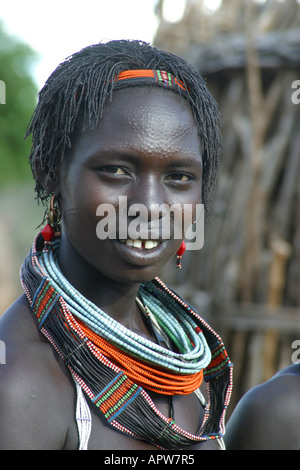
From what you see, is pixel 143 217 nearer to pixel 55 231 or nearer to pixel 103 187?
pixel 103 187

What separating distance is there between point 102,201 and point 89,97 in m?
0.31

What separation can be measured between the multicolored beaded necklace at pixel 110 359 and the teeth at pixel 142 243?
226 millimetres

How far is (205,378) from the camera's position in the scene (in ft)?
7.69

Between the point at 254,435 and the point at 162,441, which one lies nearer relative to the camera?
the point at 162,441

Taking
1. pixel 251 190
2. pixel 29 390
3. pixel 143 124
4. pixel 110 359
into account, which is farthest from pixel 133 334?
pixel 251 190

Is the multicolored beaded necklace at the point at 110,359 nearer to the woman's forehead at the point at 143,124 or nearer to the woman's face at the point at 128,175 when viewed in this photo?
the woman's face at the point at 128,175

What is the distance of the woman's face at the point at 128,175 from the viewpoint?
5.82 feet

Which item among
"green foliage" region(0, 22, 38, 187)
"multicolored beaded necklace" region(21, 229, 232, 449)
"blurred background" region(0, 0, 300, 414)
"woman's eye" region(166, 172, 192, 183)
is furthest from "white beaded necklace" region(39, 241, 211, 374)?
"green foliage" region(0, 22, 38, 187)

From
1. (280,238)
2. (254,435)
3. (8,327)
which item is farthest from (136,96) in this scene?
(280,238)

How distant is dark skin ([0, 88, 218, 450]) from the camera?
1658mm

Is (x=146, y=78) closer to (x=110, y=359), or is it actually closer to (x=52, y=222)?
(x=52, y=222)

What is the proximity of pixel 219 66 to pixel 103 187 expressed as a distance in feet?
15.8

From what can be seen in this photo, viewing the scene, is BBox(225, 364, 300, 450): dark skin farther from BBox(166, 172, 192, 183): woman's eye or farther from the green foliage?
the green foliage

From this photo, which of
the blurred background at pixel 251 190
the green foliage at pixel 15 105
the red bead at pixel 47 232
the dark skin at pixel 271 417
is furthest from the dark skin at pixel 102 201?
the green foliage at pixel 15 105
